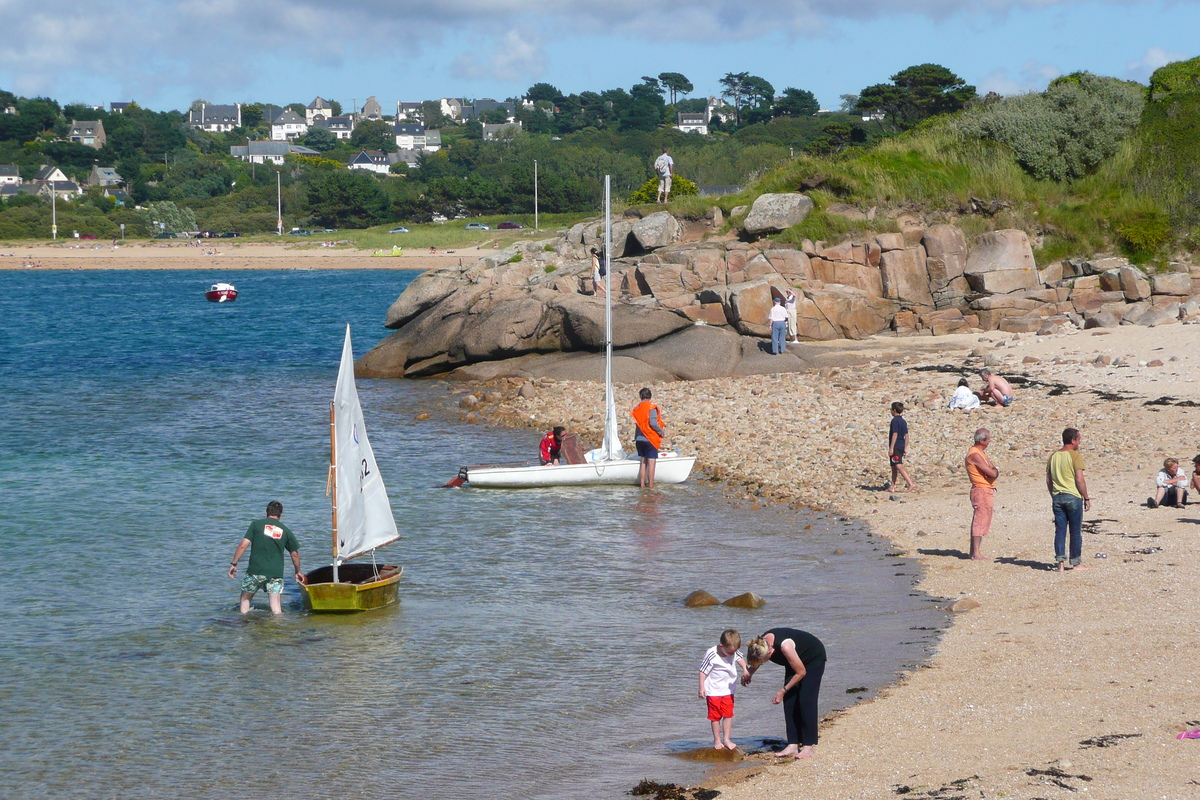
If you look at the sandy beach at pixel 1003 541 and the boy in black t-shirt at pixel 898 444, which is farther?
the boy in black t-shirt at pixel 898 444

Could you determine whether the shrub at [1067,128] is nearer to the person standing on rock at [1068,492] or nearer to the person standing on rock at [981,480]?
the person standing on rock at [981,480]

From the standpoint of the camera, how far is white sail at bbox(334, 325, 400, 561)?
15.9m

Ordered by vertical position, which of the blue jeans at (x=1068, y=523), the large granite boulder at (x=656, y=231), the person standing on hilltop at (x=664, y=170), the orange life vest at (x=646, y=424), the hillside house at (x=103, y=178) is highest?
the hillside house at (x=103, y=178)

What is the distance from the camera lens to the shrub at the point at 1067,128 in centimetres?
4122

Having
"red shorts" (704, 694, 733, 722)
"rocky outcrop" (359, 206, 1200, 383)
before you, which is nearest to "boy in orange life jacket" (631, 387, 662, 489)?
"rocky outcrop" (359, 206, 1200, 383)

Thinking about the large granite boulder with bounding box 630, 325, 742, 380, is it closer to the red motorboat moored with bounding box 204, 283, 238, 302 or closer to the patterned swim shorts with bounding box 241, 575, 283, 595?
the patterned swim shorts with bounding box 241, 575, 283, 595

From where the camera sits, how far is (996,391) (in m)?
26.4

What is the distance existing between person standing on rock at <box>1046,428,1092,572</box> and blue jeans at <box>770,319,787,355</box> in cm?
1889

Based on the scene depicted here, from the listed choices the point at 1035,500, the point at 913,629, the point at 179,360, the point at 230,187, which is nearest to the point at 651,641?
the point at 913,629

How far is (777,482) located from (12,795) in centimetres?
1510

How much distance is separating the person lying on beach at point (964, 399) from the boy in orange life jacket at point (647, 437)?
24.7ft

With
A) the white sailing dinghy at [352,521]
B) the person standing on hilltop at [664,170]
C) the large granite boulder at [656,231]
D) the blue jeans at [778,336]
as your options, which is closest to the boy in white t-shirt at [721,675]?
the white sailing dinghy at [352,521]

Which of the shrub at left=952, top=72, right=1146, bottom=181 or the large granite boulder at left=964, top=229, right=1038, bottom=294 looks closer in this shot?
the large granite boulder at left=964, top=229, right=1038, bottom=294

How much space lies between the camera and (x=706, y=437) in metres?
27.0
